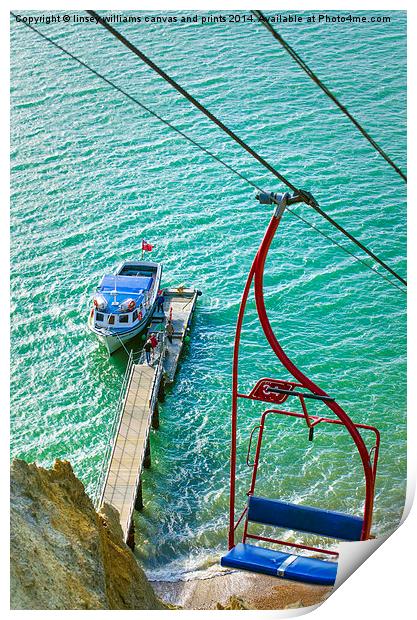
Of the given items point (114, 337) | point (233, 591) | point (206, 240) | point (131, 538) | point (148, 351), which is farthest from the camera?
point (114, 337)

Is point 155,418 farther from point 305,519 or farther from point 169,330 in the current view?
point 305,519

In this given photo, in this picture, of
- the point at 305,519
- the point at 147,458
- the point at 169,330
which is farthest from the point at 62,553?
the point at 169,330

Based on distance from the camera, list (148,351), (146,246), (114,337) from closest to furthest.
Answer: (146,246) < (148,351) < (114,337)

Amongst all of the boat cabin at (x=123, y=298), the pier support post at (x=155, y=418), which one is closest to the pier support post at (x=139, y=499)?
the pier support post at (x=155, y=418)

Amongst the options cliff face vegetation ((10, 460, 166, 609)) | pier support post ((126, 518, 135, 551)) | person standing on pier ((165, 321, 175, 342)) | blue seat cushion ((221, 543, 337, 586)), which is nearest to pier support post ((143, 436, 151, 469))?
pier support post ((126, 518, 135, 551))

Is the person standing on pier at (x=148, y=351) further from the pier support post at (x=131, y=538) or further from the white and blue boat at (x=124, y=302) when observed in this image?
the pier support post at (x=131, y=538)

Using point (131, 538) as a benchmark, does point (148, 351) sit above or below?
below
